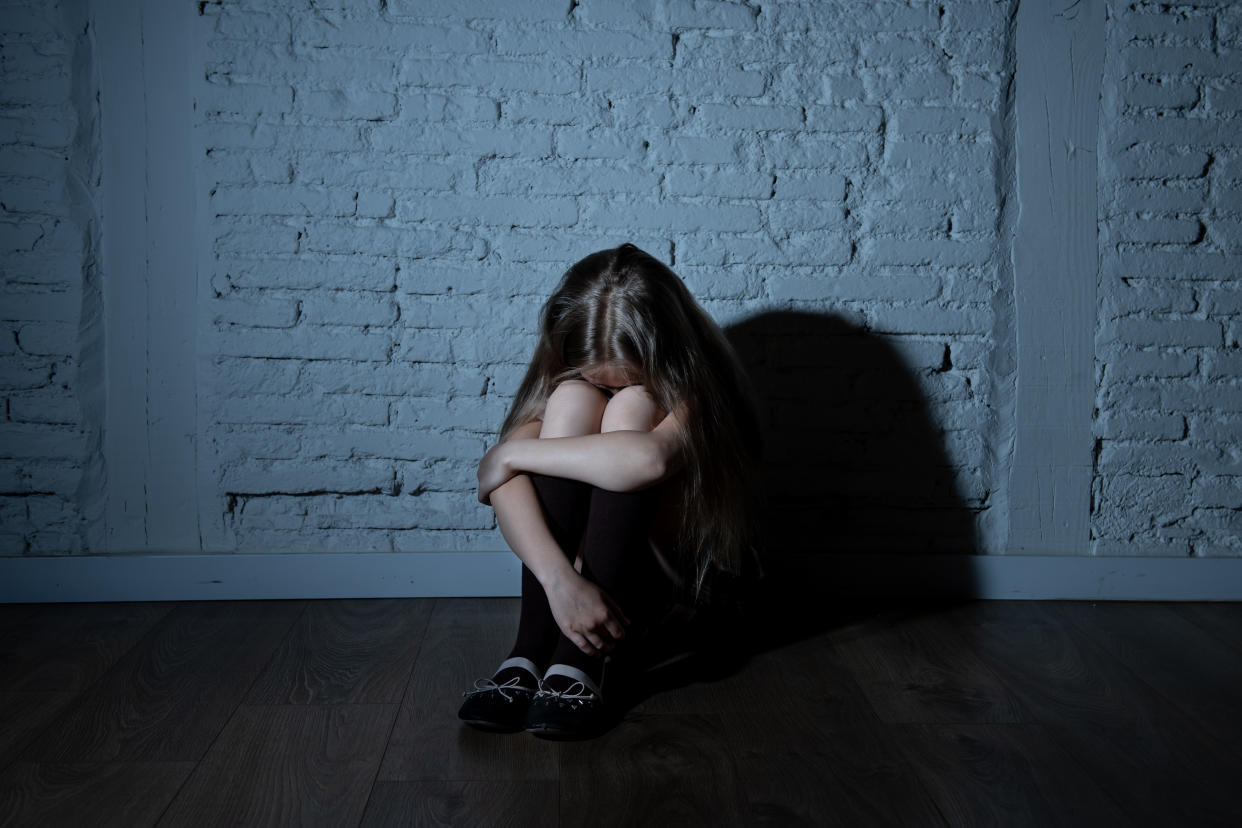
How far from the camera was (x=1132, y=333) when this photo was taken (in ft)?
6.68

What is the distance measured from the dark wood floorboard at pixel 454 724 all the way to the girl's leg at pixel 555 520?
4.7 inches

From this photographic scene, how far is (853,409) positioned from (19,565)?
1.93 m

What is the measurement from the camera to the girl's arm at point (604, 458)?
1467mm

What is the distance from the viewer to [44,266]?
192cm

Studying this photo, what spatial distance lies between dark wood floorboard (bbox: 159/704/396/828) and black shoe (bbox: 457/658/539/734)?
14 cm

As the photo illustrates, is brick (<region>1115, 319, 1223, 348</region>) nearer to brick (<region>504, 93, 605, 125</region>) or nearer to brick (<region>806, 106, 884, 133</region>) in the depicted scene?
brick (<region>806, 106, 884, 133</region>)

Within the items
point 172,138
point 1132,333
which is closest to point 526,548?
point 172,138

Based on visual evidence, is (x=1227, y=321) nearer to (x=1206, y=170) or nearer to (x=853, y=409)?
(x=1206, y=170)

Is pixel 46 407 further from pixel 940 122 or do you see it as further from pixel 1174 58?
pixel 1174 58

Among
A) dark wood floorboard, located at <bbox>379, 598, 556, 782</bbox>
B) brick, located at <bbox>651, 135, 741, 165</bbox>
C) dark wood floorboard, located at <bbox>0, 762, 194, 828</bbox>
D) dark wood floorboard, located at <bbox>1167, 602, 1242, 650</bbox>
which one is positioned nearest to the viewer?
dark wood floorboard, located at <bbox>0, 762, 194, 828</bbox>

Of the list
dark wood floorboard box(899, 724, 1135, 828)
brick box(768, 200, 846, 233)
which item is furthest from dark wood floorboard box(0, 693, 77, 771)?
brick box(768, 200, 846, 233)

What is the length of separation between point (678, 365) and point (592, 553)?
0.37 meters

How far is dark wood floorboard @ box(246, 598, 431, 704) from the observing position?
1514 millimetres

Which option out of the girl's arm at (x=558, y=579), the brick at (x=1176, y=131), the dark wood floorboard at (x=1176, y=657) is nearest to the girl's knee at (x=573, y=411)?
the girl's arm at (x=558, y=579)
